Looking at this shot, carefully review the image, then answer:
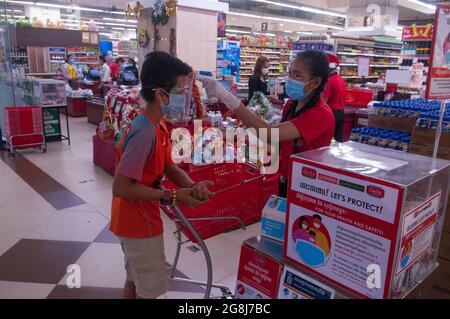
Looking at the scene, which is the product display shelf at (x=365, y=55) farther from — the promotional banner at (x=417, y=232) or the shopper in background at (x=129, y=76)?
the promotional banner at (x=417, y=232)

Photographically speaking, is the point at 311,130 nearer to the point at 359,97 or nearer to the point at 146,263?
the point at 146,263

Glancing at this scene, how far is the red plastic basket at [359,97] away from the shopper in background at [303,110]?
6618 millimetres

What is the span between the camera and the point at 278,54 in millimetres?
17797

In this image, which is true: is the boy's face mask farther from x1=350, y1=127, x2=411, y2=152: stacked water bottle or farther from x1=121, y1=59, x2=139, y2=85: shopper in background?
x1=121, y1=59, x2=139, y2=85: shopper in background

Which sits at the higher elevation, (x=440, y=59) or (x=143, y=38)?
(x=143, y=38)

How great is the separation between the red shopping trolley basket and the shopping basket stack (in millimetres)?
5113

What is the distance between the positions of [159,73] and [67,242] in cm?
241

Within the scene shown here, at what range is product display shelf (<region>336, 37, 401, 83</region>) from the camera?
554 inches

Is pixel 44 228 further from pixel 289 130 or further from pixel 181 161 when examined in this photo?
pixel 289 130

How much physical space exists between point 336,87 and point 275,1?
10.7 metres

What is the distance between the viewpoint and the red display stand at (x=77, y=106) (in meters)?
10.2

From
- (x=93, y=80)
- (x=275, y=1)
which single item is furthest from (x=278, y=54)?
(x=93, y=80)

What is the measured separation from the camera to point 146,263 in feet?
5.93

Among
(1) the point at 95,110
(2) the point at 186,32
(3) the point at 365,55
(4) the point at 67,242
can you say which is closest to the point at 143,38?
(2) the point at 186,32
